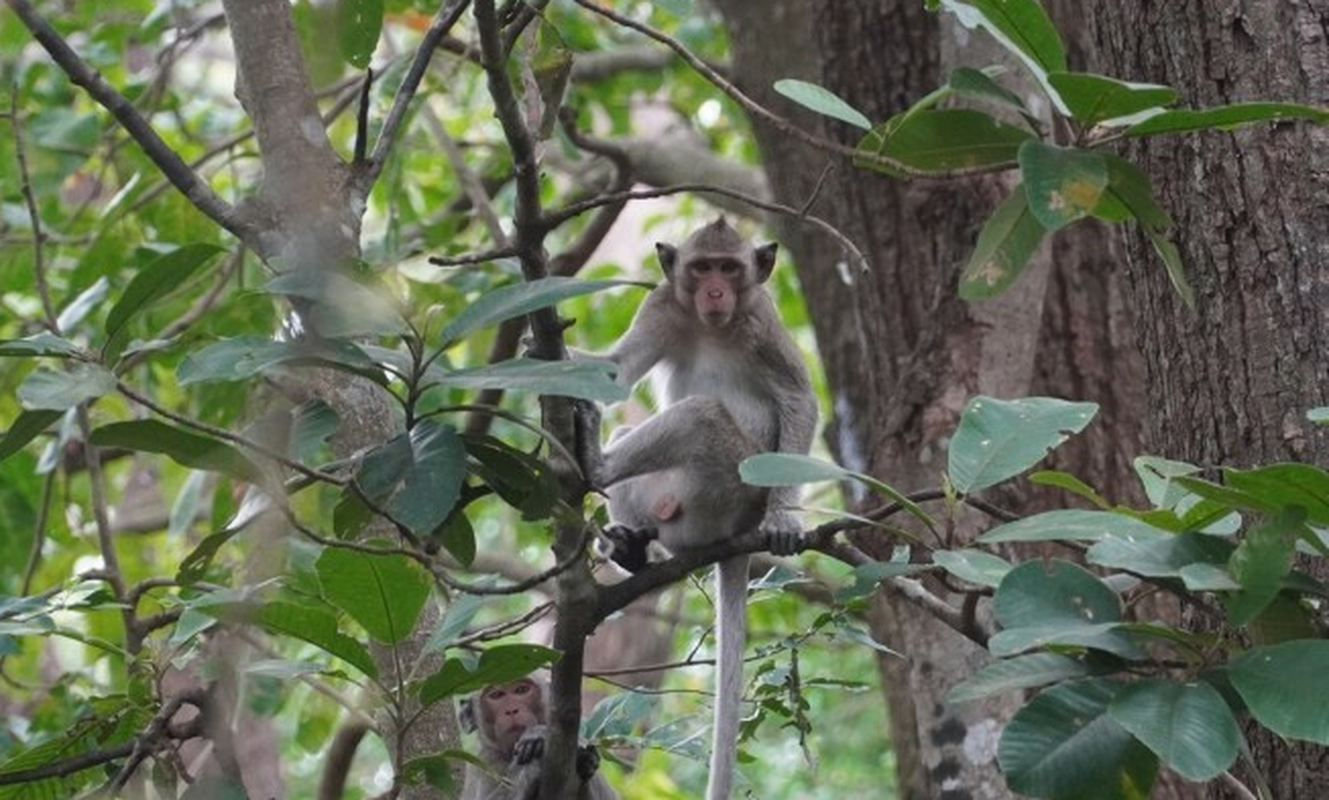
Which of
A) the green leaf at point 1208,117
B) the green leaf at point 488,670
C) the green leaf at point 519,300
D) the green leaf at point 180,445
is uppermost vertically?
the green leaf at point 1208,117

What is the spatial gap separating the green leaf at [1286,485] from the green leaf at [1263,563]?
0.32 ft

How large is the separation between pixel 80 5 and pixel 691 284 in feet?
12.9

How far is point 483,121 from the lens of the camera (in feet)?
32.9

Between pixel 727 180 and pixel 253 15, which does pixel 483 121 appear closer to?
pixel 727 180

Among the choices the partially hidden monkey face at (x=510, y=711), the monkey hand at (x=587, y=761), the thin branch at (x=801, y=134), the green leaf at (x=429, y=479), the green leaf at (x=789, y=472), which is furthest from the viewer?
the partially hidden monkey face at (x=510, y=711)

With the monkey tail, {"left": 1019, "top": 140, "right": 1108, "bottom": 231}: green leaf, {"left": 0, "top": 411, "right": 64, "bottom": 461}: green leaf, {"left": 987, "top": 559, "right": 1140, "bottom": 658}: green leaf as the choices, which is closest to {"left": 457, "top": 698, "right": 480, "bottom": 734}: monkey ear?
the monkey tail

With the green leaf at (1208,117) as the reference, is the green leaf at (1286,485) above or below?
below

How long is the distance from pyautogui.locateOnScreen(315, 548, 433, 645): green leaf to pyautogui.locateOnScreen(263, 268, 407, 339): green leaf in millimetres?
463

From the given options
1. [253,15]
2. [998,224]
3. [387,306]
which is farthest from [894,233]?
[387,306]

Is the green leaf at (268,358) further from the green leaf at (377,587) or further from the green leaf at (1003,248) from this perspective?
the green leaf at (1003,248)

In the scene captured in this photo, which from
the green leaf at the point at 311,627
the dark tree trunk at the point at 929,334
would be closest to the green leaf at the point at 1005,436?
the green leaf at the point at 311,627

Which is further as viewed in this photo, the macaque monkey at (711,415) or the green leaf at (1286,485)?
the macaque monkey at (711,415)

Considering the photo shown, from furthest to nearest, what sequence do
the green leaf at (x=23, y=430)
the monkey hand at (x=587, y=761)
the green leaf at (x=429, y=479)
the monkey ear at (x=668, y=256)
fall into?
the monkey ear at (x=668, y=256) → the monkey hand at (x=587, y=761) → the green leaf at (x=23, y=430) → the green leaf at (x=429, y=479)

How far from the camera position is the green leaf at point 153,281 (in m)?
2.95
